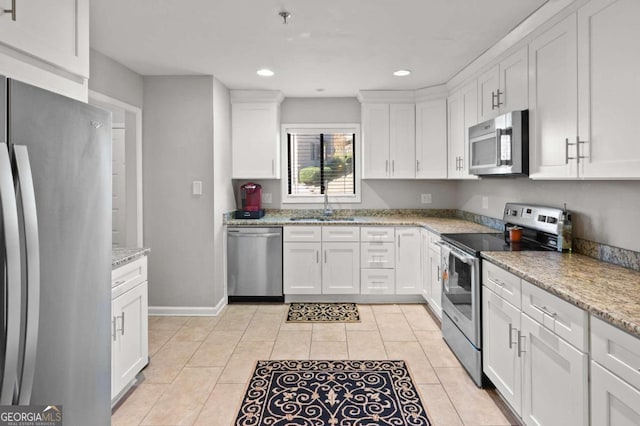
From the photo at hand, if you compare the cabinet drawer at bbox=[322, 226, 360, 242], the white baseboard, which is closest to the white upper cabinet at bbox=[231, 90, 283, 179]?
the cabinet drawer at bbox=[322, 226, 360, 242]

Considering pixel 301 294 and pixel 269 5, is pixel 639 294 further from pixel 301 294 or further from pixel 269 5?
pixel 301 294

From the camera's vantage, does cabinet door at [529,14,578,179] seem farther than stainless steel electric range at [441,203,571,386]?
No

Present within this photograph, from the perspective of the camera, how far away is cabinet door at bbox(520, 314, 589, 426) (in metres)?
1.54

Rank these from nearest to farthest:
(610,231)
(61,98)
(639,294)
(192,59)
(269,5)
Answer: (61,98), (639,294), (610,231), (269,5), (192,59)

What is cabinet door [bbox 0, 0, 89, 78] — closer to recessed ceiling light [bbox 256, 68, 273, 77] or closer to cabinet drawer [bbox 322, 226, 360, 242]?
recessed ceiling light [bbox 256, 68, 273, 77]

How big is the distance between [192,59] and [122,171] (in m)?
1.72

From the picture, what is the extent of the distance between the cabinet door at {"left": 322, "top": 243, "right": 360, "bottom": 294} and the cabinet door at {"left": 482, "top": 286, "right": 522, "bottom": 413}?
2056mm

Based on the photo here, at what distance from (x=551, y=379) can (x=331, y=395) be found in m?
1.27

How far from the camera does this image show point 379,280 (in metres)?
4.49

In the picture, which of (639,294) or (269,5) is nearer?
(639,294)

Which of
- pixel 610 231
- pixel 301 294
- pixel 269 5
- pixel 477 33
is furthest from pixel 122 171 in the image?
pixel 610 231

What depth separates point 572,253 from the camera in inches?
99.2

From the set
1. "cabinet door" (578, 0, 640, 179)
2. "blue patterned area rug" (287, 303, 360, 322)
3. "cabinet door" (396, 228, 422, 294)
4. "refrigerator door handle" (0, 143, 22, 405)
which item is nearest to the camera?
"refrigerator door handle" (0, 143, 22, 405)

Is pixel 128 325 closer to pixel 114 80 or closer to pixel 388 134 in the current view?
pixel 114 80
